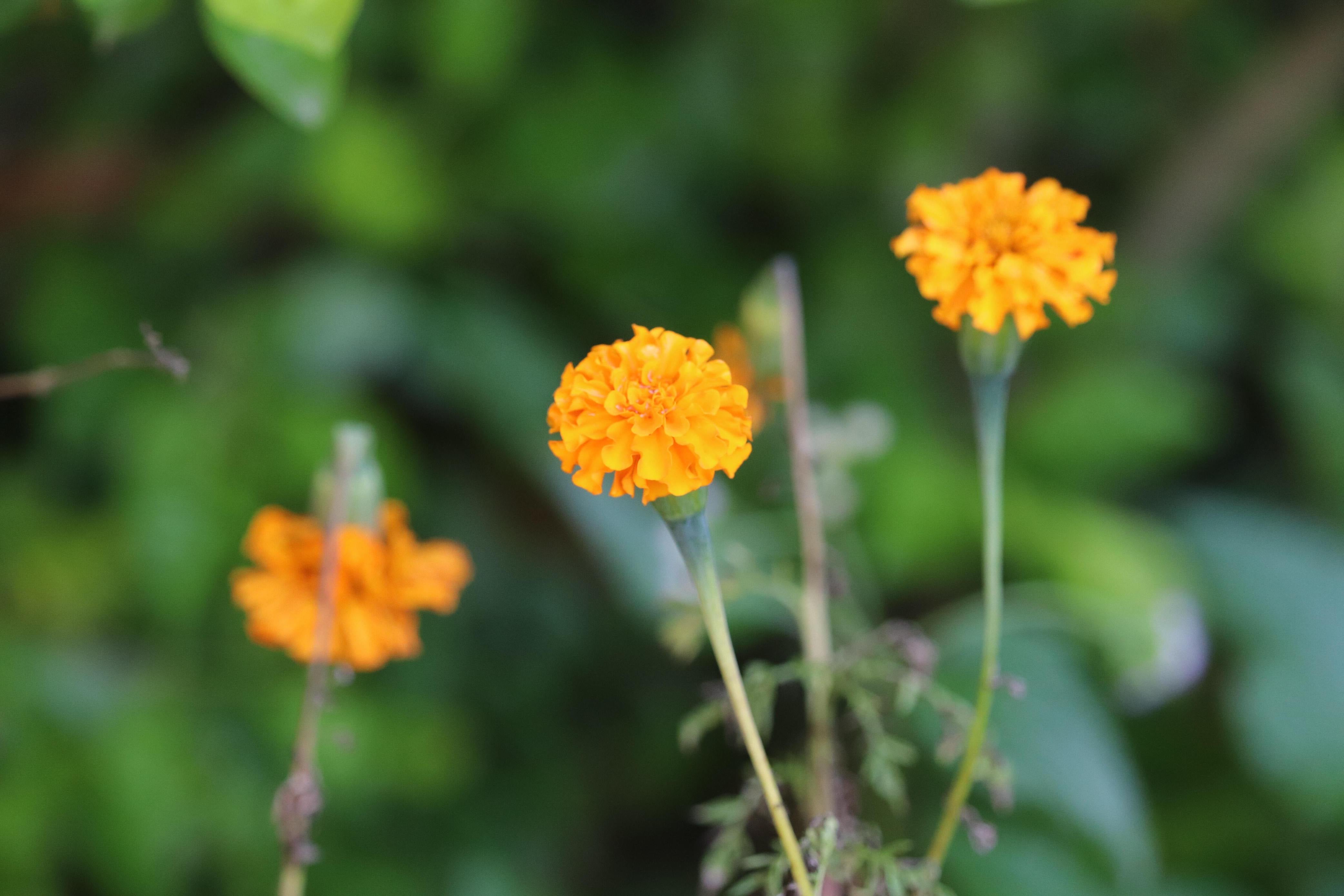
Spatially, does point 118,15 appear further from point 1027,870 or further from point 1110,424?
point 1110,424

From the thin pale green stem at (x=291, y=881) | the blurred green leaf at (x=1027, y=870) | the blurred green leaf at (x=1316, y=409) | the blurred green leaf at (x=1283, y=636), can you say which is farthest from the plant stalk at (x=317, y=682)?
the blurred green leaf at (x=1316, y=409)

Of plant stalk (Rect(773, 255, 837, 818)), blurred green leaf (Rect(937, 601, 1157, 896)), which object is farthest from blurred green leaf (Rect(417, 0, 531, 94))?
blurred green leaf (Rect(937, 601, 1157, 896))

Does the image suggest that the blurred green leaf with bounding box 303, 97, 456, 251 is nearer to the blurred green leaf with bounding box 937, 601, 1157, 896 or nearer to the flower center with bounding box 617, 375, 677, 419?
the blurred green leaf with bounding box 937, 601, 1157, 896

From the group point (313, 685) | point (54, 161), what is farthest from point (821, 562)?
point (54, 161)

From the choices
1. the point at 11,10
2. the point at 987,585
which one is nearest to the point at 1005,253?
the point at 987,585

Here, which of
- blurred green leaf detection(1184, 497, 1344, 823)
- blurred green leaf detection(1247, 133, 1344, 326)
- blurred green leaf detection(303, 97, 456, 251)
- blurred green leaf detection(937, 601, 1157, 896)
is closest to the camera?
blurred green leaf detection(937, 601, 1157, 896)

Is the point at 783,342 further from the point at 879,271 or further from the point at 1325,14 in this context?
the point at 1325,14
